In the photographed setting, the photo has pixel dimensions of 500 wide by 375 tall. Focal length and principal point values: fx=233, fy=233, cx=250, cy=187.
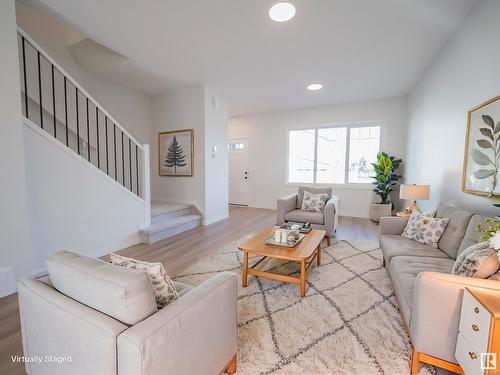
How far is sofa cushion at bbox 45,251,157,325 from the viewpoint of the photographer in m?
0.89

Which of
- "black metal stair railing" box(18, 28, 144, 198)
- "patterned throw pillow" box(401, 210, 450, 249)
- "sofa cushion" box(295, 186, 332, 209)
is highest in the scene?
"black metal stair railing" box(18, 28, 144, 198)

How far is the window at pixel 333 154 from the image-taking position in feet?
17.8

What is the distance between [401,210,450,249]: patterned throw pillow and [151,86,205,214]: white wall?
343 cm

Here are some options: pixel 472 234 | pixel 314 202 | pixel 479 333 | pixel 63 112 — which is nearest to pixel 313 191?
pixel 314 202

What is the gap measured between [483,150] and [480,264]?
53.6 inches

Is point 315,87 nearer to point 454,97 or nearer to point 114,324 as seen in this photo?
point 454,97

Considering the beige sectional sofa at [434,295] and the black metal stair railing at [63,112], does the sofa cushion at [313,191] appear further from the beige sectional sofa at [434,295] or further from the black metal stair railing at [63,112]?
the black metal stair railing at [63,112]

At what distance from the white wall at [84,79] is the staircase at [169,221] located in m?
1.84

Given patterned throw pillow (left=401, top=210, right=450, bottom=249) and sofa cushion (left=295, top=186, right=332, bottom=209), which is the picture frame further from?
sofa cushion (left=295, top=186, right=332, bottom=209)

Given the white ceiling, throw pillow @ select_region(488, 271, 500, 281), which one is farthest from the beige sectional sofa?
the white ceiling

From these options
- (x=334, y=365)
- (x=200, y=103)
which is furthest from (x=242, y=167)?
(x=334, y=365)

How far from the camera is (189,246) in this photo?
347 cm

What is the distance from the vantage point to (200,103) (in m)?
4.50

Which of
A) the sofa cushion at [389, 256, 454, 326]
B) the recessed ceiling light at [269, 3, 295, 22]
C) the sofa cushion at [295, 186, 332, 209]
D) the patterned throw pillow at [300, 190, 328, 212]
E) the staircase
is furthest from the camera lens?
the sofa cushion at [295, 186, 332, 209]
